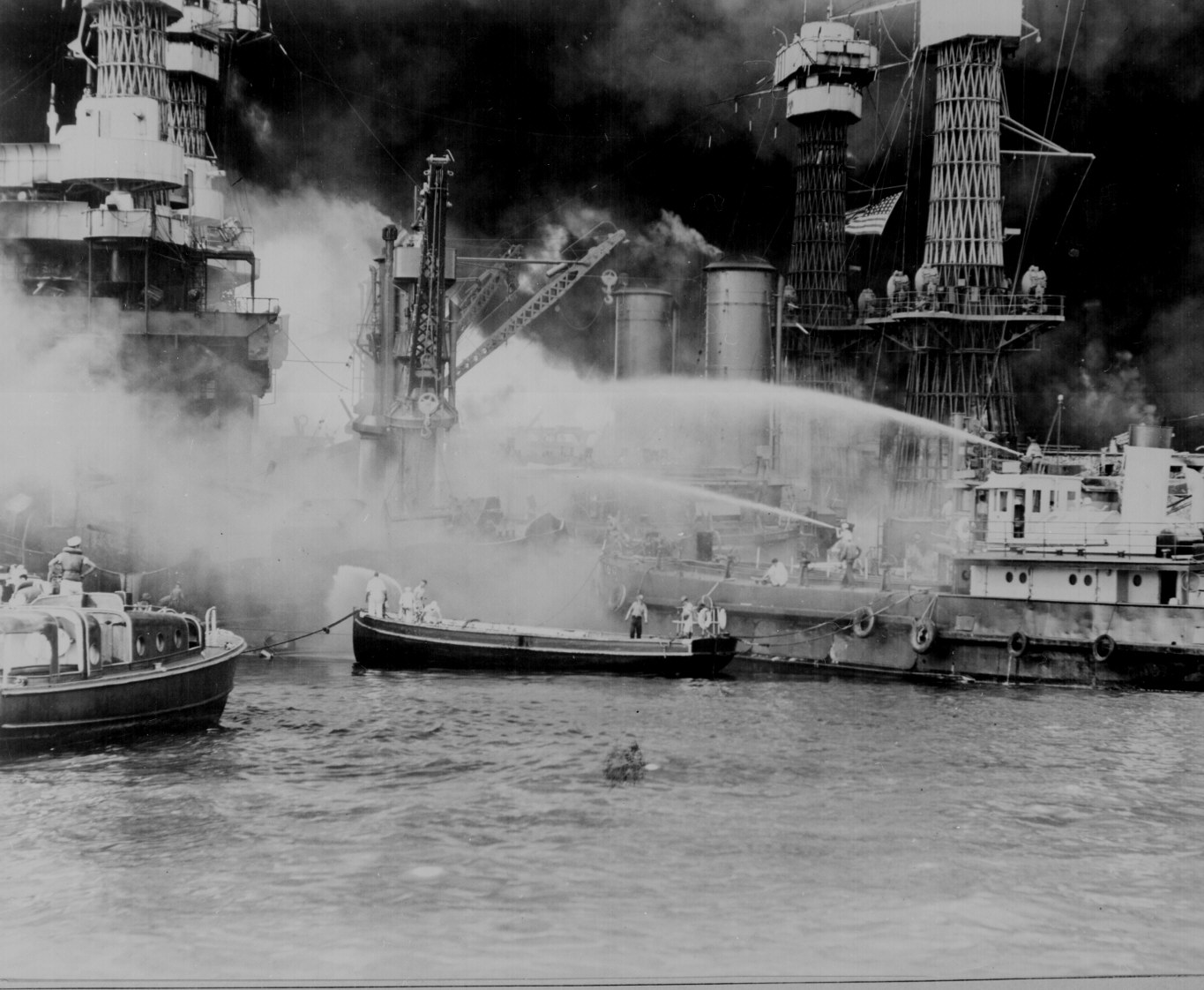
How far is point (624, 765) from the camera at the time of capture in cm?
2662

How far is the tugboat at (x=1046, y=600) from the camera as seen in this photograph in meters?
37.2

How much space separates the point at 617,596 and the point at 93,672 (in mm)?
24780

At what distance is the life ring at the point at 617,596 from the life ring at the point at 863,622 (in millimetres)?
9932

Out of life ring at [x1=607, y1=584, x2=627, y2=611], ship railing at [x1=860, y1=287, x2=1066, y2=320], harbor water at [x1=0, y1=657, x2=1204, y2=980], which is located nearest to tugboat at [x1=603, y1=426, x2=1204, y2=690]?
harbor water at [x1=0, y1=657, x2=1204, y2=980]

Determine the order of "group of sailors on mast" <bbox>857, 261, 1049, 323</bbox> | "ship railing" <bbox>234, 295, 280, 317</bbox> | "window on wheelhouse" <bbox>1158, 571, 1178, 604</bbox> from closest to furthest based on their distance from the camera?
"window on wheelhouse" <bbox>1158, 571, 1178, 604</bbox> → "group of sailors on mast" <bbox>857, 261, 1049, 323</bbox> → "ship railing" <bbox>234, 295, 280, 317</bbox>

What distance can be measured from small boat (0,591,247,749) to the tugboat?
1971 cm

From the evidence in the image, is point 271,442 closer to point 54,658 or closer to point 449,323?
point 449,323

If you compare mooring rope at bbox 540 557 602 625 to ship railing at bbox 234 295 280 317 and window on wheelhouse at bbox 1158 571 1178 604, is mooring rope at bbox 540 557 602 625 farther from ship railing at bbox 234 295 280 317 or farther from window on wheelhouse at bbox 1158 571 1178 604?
ship railing at bbox 234 295 280 317

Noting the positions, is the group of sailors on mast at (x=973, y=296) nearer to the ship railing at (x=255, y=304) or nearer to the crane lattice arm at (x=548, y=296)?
the crane lattice arm at (x=548, y=296)

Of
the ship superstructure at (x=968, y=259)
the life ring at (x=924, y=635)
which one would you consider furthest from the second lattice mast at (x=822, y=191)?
the life ring at (x=924, y=635)

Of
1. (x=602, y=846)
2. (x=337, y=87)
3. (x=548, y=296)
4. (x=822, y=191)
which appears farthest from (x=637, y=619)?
(x=337, y=87)

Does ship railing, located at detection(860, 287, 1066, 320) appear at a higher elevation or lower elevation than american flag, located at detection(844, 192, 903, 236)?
lower

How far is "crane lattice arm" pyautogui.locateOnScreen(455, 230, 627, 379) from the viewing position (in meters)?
74.4

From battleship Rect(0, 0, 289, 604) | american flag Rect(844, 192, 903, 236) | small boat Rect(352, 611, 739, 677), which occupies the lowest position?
small boat Rect(352, 611, 739, 677)
